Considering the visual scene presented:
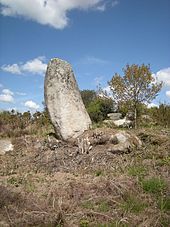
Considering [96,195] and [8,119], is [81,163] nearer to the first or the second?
[96,195]

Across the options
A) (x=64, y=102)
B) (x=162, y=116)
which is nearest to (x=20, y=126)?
(x=64, y=102)

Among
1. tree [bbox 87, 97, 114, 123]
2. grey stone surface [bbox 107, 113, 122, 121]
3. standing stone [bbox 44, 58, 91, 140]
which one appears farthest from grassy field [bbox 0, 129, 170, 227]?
tree [bbox 87, 97, 114, 123]

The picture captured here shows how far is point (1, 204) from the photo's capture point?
6.07 metres

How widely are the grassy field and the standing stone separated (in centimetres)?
78

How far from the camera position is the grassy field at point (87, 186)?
5.35 metres

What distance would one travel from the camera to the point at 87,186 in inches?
272

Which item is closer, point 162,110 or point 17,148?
point 17,148

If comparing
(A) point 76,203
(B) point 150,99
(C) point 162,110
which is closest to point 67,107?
(A) point 76,203

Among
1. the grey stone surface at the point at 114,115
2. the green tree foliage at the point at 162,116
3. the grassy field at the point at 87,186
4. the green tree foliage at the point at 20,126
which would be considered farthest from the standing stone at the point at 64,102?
the grey stone surface at the point at 114,115

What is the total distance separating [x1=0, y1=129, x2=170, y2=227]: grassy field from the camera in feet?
17.5

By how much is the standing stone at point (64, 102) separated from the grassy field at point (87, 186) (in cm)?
78

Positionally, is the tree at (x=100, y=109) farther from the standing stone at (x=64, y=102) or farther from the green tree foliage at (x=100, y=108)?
the standing stone at (x=64, y=102)

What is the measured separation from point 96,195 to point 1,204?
1.76m

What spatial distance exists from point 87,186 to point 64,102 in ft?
17.5
